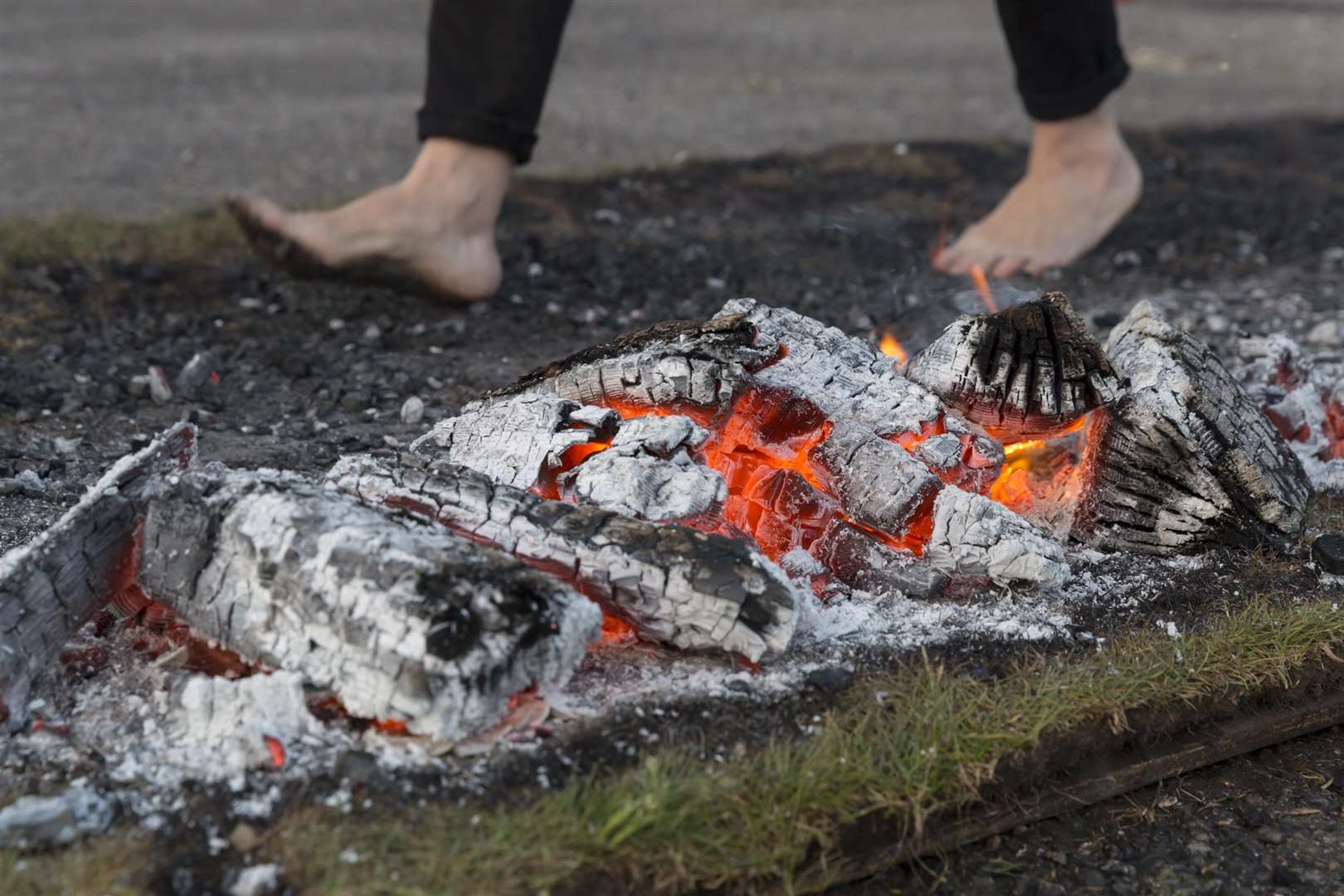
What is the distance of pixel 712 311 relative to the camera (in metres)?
3.73

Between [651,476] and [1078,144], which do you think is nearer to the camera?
[651,476]

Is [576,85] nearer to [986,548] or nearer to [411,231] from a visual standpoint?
[411,231]

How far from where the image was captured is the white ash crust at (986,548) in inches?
86.7

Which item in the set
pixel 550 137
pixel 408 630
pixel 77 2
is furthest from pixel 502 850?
pixel 77 2

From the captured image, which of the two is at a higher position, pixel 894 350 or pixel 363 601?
pixel 363 601

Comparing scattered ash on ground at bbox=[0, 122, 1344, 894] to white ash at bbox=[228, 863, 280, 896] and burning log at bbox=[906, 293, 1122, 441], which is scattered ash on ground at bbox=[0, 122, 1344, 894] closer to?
white ash at bbox=[228, 863, 280, 896]

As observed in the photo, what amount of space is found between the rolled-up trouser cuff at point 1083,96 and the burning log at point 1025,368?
6.11 feet

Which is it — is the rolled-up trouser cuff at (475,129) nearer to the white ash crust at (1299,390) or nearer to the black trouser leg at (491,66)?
the black trouser leg at (491,66)

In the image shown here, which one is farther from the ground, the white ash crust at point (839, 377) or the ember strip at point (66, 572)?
the ember strip at point (66, 572)

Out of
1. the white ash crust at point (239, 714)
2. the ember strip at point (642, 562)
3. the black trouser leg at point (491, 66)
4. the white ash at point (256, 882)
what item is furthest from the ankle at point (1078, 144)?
the white ash at point (256, 882)

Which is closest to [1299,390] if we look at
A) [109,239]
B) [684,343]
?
[684,343]

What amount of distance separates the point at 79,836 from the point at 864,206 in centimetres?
372

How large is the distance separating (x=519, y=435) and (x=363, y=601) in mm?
582

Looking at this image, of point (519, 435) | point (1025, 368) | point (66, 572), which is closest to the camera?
point (66, 572)
